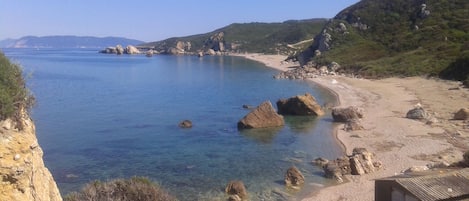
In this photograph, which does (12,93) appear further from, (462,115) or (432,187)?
(462,115)

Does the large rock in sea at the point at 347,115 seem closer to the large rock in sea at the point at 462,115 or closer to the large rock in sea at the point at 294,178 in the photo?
the large rock in sea at the point at 462,115

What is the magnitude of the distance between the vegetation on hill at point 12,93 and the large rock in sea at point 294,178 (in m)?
14.8

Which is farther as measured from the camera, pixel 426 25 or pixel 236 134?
pixel 426 25

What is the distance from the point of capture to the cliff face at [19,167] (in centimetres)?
853

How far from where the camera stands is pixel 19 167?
8.68 m

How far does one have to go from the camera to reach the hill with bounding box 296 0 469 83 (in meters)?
71.2

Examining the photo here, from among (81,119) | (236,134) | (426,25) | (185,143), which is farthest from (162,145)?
(426,25)

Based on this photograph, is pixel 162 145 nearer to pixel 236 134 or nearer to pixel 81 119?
pixel 236 134

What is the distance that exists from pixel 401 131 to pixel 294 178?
1456cm

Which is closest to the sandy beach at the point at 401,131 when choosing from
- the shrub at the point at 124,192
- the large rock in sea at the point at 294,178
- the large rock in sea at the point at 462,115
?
the large rock in sea at the point at 462,115

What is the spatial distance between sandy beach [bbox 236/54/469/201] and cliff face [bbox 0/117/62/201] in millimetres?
14271

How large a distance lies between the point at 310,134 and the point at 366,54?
6428cm

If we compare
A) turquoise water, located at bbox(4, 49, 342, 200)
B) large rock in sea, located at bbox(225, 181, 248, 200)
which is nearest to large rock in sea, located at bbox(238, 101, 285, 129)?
turquoise water, located at bbox(4, 49, 342, 200)

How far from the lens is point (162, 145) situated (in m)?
33.4
